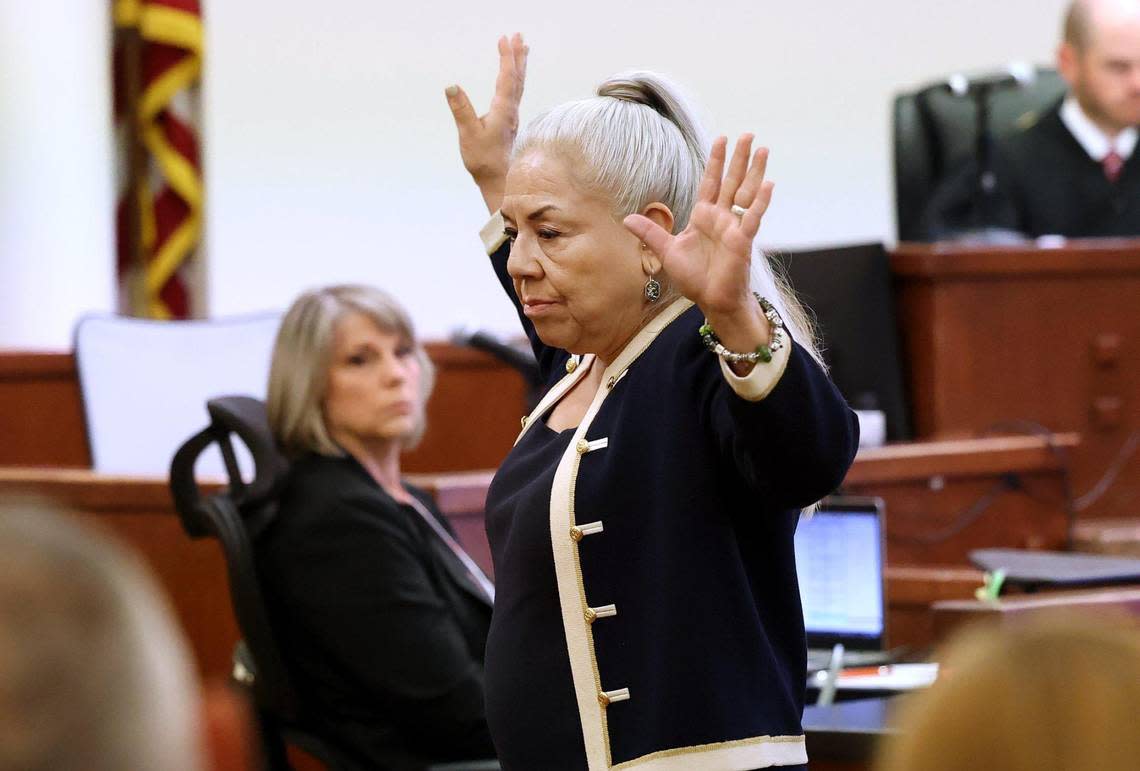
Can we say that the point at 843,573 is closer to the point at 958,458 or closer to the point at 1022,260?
the point at 958,458

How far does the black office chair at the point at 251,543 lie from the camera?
2.83 m

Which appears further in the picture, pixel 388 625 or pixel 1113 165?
pixel 1113 165

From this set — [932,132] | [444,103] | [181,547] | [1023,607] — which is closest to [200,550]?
[181,547]

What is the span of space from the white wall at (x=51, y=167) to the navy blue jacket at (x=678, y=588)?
3.69 m

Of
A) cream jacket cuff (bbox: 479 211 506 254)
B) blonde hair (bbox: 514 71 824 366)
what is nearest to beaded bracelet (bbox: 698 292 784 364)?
blonde hair (bbox: 514 71 824 366)

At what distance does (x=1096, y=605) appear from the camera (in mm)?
2832

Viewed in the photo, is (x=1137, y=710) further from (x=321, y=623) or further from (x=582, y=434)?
(x=321, y=623)

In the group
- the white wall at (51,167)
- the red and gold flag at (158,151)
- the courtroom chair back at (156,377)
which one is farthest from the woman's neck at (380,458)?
the red and gold flag at (158,151)

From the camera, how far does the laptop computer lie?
3.20 metres

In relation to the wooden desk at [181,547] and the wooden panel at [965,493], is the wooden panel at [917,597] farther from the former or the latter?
the wooden desk at [181,547]

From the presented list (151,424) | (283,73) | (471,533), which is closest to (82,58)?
(283,73)

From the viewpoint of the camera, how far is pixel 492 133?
2104 mm

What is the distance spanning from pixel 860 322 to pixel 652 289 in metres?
2.61

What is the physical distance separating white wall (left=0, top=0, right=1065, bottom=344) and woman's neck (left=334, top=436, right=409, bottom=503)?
114 inches
